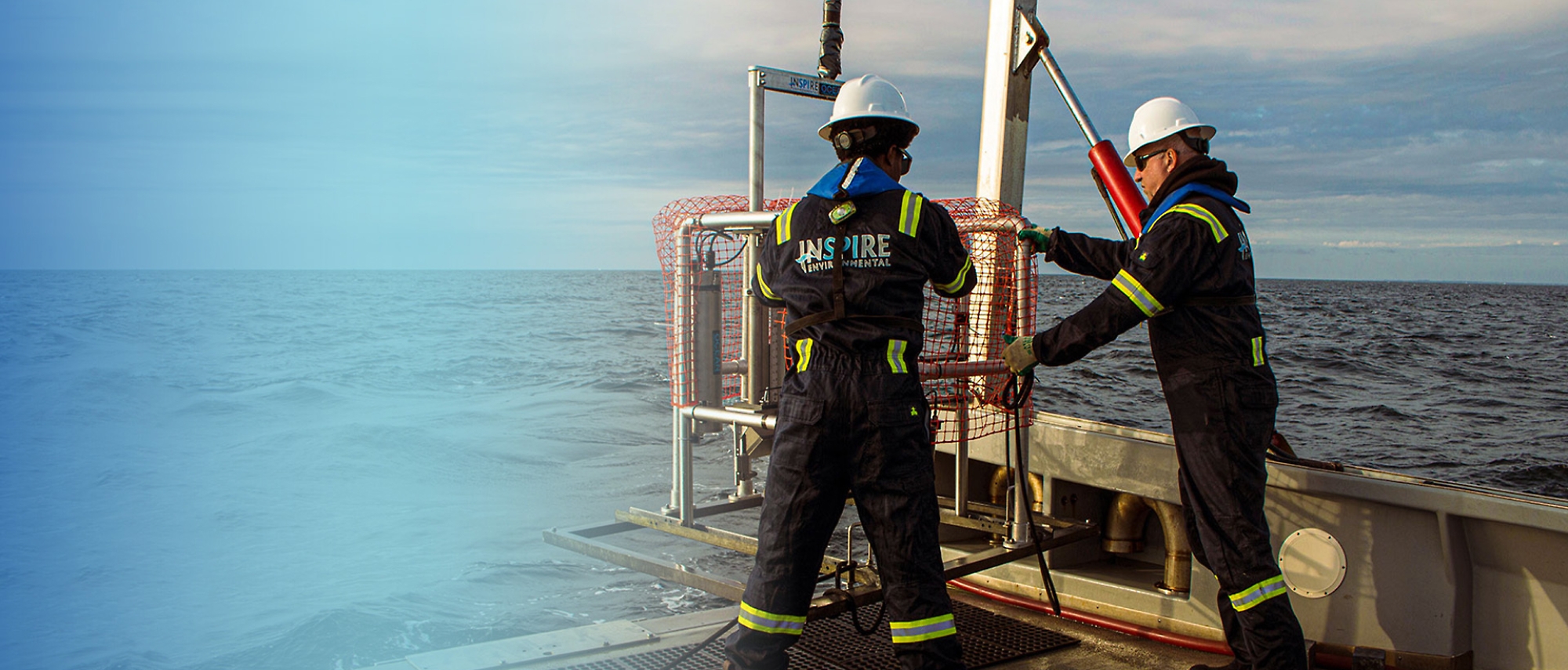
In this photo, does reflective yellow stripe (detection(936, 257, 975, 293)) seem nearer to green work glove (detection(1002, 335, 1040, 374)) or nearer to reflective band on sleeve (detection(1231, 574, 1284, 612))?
green work glove (detection(1002, 335, 1040, 374))

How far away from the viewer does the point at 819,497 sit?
9.53 ft

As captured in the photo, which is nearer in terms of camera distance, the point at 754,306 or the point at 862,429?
the point at 862,429

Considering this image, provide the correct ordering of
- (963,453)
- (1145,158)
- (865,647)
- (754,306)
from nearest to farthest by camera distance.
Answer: (1145,158) → (865,647) → (754,306) → (963,453)

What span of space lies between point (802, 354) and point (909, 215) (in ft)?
1.72

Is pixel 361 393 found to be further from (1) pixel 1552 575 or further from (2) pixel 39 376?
(1) pixel 1552 575

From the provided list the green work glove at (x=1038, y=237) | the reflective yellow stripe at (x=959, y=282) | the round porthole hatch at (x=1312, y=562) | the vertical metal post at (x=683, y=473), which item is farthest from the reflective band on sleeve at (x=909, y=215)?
the round porthole hatch at (x=1312, y=562)

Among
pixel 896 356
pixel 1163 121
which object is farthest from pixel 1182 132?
pixel 896 356

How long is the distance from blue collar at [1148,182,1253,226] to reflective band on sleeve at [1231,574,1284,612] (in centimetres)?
125

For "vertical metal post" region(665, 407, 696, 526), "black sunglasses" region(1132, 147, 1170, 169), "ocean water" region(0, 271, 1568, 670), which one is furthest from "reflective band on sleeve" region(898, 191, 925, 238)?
"ocean water" region(0, 271, 1568, 670)

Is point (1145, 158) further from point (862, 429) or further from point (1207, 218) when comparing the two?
point (862, 429)

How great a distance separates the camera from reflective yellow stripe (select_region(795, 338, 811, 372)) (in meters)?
2.97

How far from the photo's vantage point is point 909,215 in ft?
9.59

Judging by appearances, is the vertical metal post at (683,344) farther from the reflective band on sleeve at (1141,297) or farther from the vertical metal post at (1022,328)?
the reflective band on sleeve at (1141,297)

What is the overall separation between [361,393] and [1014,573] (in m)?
19.6
